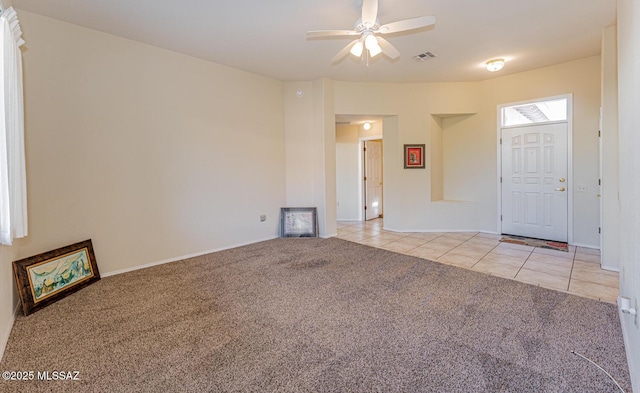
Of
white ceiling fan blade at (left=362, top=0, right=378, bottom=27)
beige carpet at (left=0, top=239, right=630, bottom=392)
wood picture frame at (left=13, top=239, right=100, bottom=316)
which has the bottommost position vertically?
beige carpet at (left=0, top=239, right=630, bottom=392)

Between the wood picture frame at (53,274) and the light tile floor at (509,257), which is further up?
the wood picture frame at (53,274)

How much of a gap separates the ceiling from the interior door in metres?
2.88

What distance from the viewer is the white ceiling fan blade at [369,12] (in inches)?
99.3

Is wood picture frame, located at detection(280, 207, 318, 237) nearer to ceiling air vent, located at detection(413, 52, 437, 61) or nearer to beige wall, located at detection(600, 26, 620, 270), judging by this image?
ceiling air vent, located at detection(413, 52, 437, 61)

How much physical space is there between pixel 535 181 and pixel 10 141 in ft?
21.4

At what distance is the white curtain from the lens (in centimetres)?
197

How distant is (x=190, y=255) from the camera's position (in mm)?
4270

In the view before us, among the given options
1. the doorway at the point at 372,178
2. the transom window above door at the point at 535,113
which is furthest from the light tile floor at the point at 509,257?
the transom window above door at the point at 535,113

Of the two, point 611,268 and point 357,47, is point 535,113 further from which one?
point 357,47

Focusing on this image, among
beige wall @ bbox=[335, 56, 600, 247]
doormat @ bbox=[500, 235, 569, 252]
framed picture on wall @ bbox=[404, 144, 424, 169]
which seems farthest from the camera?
framed picture on wall @ bbox=[404, 144, 424, 169]

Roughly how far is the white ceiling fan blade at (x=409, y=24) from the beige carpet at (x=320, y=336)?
2.50m

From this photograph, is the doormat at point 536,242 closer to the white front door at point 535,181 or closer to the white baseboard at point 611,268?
the white front door at point 535,181

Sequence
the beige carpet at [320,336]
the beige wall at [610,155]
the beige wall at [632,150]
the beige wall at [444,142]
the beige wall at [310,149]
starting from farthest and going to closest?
1. the beige wall at [444,142]
2. the beige wall at [310,149]
3. the beige wall at [610,155]
4. the beige carpet at [320,336]
5. the beige wall at [632,150]

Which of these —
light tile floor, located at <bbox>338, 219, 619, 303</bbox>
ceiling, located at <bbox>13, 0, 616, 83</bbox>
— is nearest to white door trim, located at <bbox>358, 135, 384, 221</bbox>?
light tile floor, located at <bbox>338, 219, 619, 303</bbox>
